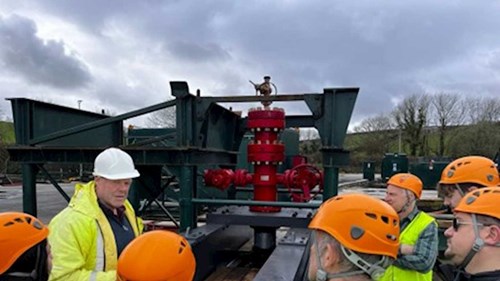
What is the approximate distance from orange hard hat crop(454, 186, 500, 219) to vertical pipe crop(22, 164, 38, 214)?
5284mm

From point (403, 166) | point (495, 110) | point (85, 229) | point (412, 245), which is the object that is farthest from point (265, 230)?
point (495, 110)

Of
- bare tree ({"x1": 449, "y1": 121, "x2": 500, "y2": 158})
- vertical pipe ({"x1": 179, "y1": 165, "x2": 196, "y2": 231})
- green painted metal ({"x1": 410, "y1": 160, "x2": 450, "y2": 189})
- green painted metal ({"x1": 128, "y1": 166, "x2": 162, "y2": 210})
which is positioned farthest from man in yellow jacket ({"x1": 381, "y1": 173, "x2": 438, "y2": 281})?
bare tree ({"x1": 449, "y1": 121, "x2": 500, "y2": 158})

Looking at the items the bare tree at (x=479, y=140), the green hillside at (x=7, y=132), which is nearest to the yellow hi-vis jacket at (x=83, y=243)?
the green hillside at (x=7, y=132)

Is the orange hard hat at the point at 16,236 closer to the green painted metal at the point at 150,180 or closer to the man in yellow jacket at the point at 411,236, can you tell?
the man in yellow jacket at the point at 411,236

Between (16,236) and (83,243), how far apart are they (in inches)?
17.0

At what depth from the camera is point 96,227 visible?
7.20 feet

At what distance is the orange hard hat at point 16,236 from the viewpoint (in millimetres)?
1698

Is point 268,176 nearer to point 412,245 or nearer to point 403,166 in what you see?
point 412,245

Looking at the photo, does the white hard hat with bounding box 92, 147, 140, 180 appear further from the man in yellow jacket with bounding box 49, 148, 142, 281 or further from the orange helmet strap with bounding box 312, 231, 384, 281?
the orange helmet strap with bounding box 312, 231, 384, 281

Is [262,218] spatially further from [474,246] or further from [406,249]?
[474,246]

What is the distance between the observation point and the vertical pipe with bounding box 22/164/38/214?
5.38 meters

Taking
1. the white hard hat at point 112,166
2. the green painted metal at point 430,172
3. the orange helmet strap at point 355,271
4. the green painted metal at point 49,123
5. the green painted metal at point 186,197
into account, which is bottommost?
the green painted metal at point 430,172

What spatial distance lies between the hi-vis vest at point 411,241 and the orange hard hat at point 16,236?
222cm

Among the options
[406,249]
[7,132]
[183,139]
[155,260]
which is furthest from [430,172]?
[7,132]
